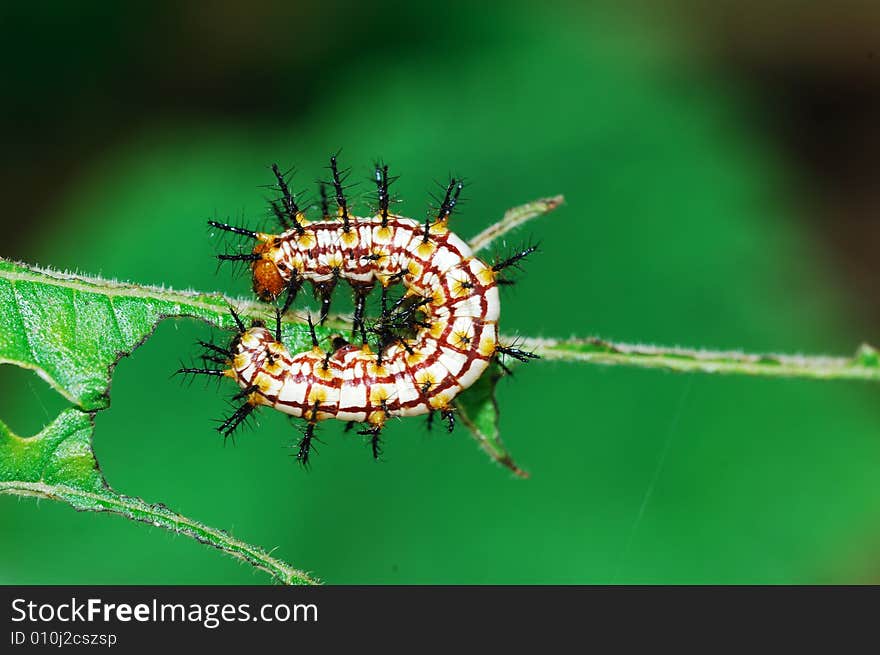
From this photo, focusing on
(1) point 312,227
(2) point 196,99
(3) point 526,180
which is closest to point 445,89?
(3) point 526,180

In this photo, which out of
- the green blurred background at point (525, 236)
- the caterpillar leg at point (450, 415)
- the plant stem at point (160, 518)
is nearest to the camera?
the plant stem at point (160, 518)

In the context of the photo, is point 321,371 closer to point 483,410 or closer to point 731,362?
point 483,410

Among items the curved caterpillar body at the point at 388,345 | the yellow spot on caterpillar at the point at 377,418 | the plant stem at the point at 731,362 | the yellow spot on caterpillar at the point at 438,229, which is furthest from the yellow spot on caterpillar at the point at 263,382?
the plant stem at the point at 731,362

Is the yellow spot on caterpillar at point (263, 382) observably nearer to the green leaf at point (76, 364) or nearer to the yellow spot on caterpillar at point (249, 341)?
the yellow spot on caterpillar at point (249, 341)

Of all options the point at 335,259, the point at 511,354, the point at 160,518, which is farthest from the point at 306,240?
the point at 160,518

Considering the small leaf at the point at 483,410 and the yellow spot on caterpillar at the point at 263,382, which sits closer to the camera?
the yellow spot on caterpillar at the point at 263,382
